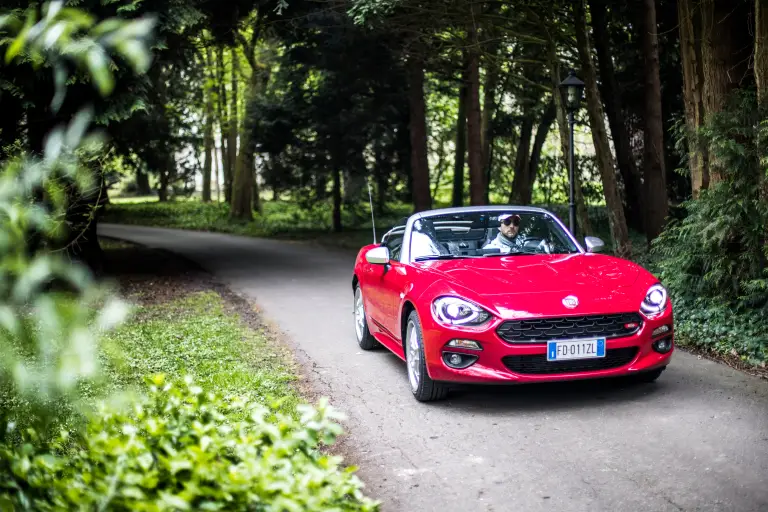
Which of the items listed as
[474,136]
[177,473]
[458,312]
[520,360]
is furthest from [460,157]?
[177,473]

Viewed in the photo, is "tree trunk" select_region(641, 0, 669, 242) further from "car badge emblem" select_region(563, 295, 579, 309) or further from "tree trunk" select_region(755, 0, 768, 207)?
"car badge emblem" select_region(563, 295, 579, 309)

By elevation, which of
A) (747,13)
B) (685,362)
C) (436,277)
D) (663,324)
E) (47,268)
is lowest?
(685,362)

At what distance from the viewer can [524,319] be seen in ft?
21.2

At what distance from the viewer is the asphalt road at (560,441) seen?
4797 millimetres

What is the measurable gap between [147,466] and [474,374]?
388 cm

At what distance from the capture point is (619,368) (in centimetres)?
668

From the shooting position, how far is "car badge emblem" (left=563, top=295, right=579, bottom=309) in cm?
652

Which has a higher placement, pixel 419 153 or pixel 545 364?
pixel 419 153

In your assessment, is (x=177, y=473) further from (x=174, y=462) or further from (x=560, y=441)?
(x=560, y=441)

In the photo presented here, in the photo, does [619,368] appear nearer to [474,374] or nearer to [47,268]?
[474,374]

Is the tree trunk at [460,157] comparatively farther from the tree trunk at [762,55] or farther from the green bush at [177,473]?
the green bush at [177,473]

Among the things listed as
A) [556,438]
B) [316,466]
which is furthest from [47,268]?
[556,438]

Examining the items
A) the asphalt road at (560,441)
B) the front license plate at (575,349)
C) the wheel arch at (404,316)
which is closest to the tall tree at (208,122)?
the wheel arch at (404,316)

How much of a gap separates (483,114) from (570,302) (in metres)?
23.5
